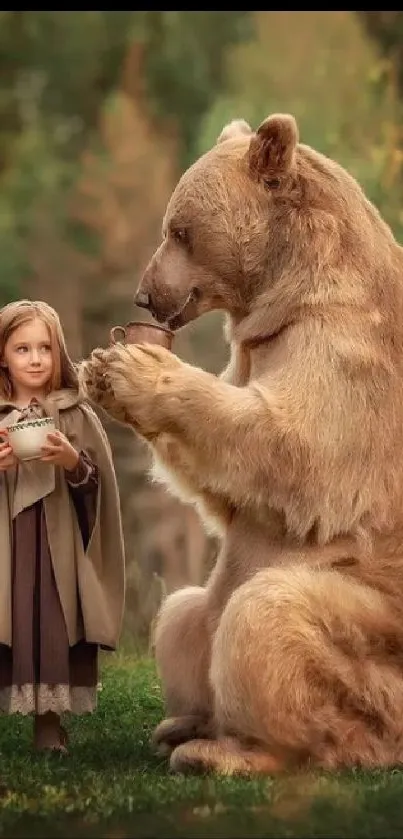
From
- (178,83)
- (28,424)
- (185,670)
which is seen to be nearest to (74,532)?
(28,424)

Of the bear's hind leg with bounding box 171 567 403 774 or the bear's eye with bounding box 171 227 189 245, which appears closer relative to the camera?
the bear's hind leg with bounding box 171 567 403 774

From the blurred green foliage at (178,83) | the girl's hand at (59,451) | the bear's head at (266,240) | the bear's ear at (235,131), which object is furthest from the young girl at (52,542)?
the blurred green foliage at (178,83)

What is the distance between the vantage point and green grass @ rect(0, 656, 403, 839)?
3.18 metres

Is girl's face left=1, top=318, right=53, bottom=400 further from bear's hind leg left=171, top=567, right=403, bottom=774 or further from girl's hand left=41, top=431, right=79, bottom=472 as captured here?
bear's hind leg left=171, top=567, right=403, bottom=774

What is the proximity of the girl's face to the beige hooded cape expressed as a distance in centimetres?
8

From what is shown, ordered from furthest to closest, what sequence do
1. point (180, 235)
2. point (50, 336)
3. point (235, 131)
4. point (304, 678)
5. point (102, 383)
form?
point (235, 131) < point (50, 336) < point (180, 235) < point (102, 383) < point (304, 678)

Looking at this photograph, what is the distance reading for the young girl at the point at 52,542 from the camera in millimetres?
4262

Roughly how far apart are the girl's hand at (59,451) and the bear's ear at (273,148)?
1000 mm

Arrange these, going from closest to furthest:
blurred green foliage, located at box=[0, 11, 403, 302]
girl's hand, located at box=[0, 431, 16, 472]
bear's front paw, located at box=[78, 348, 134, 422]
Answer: bear's front paw, located at box=[78, 348, 134, 422] → girl's hand, located at box=[0, 431, 16, 472] → blurred green foliage, located at box=[0, 11, 403, 302]

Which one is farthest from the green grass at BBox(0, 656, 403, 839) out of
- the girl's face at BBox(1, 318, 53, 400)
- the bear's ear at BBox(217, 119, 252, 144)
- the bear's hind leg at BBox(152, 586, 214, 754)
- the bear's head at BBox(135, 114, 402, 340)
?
the bear's ear at BBox(217, 119, 252, 144)

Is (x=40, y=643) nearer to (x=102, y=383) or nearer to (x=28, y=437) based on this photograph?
(x=28, y=437)

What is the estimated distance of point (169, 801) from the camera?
3.46 metres

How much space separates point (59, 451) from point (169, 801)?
45.3 inches

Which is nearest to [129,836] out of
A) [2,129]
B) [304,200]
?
[304,200]
